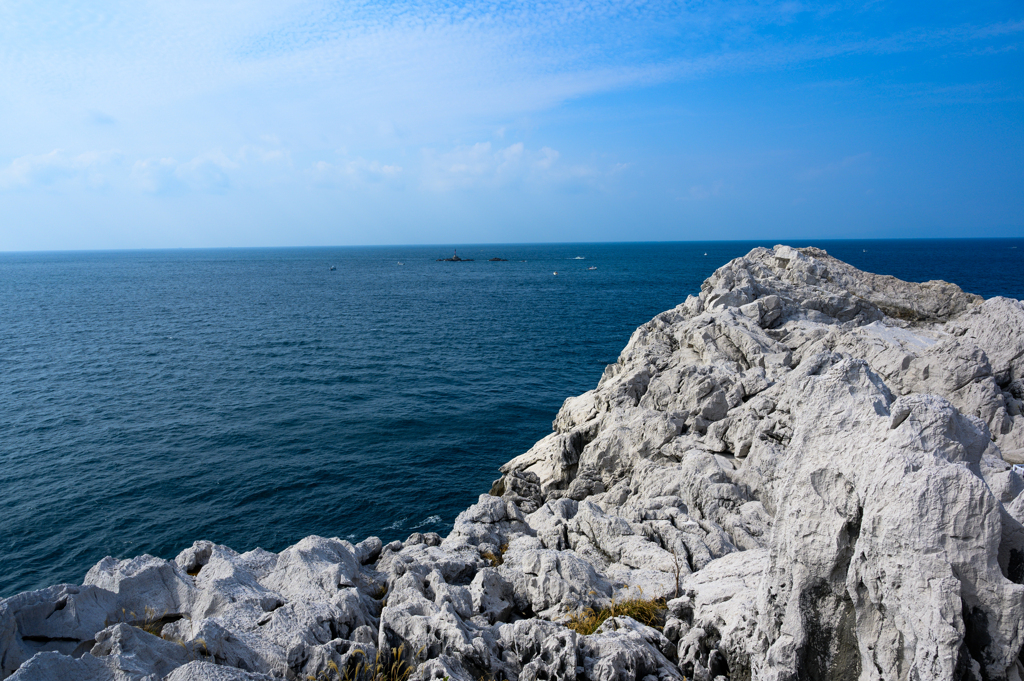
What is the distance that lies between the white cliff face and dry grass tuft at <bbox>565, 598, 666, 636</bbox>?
332mm

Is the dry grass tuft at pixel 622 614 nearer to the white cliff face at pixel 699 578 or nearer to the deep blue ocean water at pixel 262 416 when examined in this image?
the white cliff face at pixel 699 578

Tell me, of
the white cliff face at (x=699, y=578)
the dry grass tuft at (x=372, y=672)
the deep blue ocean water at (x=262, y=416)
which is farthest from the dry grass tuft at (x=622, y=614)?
the deep blue ocean water at (x=262, y=416)

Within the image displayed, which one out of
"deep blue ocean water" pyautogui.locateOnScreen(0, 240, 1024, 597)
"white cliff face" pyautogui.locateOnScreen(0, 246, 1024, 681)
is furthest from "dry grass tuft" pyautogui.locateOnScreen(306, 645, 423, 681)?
"deep blue ocean water" pyautogui.locateOnScreen(0, 240, 1024, 597)

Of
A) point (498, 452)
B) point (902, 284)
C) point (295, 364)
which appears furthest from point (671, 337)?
point (295, 364)

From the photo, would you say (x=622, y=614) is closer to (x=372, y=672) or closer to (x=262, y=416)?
(x=372, y=672)

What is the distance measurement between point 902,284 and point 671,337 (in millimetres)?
18052

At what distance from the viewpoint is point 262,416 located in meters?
44.9

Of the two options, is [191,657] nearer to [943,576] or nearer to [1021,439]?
[943,576]

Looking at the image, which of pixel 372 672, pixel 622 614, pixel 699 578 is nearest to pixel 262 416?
pixel 372 672

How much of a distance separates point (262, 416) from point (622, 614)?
131 feet

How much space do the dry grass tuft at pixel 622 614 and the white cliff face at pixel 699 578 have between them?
1.09 feet

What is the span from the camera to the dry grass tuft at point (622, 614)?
11594 millimetres

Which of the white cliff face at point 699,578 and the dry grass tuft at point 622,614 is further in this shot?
the dry grass tuft at point 622,614

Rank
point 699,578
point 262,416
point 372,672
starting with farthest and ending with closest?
point 262,416, point 699,578, point 372,672
